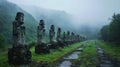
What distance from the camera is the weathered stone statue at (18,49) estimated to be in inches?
824

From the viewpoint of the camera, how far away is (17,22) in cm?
2181

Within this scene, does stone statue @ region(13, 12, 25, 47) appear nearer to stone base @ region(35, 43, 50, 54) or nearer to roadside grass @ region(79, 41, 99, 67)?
roadside grass @ region(79, 41, 99, 67)

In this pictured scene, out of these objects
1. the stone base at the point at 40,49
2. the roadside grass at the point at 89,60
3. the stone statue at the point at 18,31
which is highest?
the stone statue at the point at 18,31

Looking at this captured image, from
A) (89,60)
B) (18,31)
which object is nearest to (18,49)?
(18,31)

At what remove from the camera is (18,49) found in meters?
21.0

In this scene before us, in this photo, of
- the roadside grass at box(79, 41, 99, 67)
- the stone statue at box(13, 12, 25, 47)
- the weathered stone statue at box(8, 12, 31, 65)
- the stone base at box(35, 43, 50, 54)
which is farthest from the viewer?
the stone base at box(35, 43, 50, 54)

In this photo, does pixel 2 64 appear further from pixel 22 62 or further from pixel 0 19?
pixel 0 19

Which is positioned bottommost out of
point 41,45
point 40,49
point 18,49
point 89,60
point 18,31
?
point 89,60

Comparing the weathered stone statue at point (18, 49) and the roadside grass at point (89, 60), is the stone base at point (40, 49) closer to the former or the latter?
the roadside grass at point (89, 60)

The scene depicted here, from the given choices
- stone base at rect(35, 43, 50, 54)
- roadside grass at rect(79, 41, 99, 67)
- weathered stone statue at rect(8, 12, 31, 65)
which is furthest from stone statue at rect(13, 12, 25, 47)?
stone base at rect(35, 43, 50, 54)

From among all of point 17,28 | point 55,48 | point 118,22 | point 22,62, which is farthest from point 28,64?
point 118,22

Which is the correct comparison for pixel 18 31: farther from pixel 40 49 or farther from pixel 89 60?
pixel 40 49

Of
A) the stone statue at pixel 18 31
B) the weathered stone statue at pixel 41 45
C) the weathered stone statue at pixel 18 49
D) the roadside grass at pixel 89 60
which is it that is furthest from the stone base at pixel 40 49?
the stone statue at pixel 18 31

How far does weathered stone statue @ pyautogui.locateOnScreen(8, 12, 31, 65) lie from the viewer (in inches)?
824
